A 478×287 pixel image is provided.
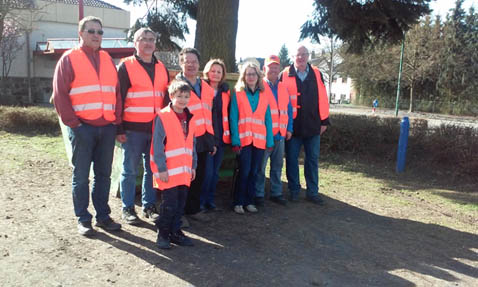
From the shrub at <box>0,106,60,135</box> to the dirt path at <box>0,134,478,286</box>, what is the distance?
6132 mm

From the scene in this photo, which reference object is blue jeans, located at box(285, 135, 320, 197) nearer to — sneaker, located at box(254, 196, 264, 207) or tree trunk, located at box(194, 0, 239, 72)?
sneaker, located at box(254, 196, 264, 207)

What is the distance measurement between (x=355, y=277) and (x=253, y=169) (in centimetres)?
207

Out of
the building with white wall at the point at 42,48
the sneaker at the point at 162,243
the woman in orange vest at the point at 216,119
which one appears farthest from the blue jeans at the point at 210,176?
the building with white wall at the point at 42,48

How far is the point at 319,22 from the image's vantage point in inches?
390

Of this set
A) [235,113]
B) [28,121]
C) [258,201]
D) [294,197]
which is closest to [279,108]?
[235,113]

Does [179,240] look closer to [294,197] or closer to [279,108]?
[279,108]

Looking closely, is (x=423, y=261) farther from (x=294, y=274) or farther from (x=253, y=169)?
(x=253, y=169)

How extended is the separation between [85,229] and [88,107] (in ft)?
4.16

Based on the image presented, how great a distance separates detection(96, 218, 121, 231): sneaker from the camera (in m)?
4.46

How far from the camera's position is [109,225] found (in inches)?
176

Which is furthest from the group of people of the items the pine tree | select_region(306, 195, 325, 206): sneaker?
the pine tree

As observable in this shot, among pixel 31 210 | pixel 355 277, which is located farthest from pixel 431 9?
pixel 31 210

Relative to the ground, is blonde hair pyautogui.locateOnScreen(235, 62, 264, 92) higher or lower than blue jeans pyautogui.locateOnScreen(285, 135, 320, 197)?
higher

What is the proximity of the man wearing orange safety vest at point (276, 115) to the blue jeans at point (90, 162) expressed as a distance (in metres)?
2.09
